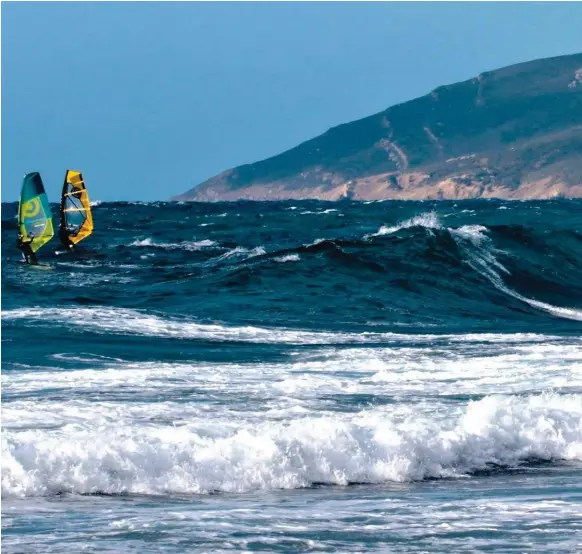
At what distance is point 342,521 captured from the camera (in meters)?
8.88

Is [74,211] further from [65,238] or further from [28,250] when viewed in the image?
[28,250]

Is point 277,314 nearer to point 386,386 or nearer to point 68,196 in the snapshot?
point 386,386

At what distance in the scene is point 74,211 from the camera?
147ft

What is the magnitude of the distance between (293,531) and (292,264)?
76.9 feet

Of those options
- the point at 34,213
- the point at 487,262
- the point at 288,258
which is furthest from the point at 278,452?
the point at 34,213

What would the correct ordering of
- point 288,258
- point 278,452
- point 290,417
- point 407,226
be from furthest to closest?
point 407,226, point 288,258, point 290,417, point 278,452

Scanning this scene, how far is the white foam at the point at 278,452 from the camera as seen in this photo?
33.0ft

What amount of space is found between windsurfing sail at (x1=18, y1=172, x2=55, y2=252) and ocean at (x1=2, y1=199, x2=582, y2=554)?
9360 mm

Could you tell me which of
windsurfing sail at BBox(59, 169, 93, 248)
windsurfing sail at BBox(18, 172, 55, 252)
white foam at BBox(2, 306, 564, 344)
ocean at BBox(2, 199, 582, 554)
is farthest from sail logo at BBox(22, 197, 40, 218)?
white foam at BBox(2, 306, 564, 344)

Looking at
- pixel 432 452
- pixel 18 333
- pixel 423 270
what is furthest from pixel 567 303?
pixel 432 452

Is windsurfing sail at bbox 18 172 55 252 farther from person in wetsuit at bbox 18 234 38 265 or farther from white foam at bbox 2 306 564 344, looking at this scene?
white foam at bbox 2 306 564 344

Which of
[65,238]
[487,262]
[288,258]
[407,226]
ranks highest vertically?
[65,238]

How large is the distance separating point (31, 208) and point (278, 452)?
1172 inches

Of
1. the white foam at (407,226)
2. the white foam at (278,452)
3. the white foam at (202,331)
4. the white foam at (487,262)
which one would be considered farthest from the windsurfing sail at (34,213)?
the white foam at (278,452)
